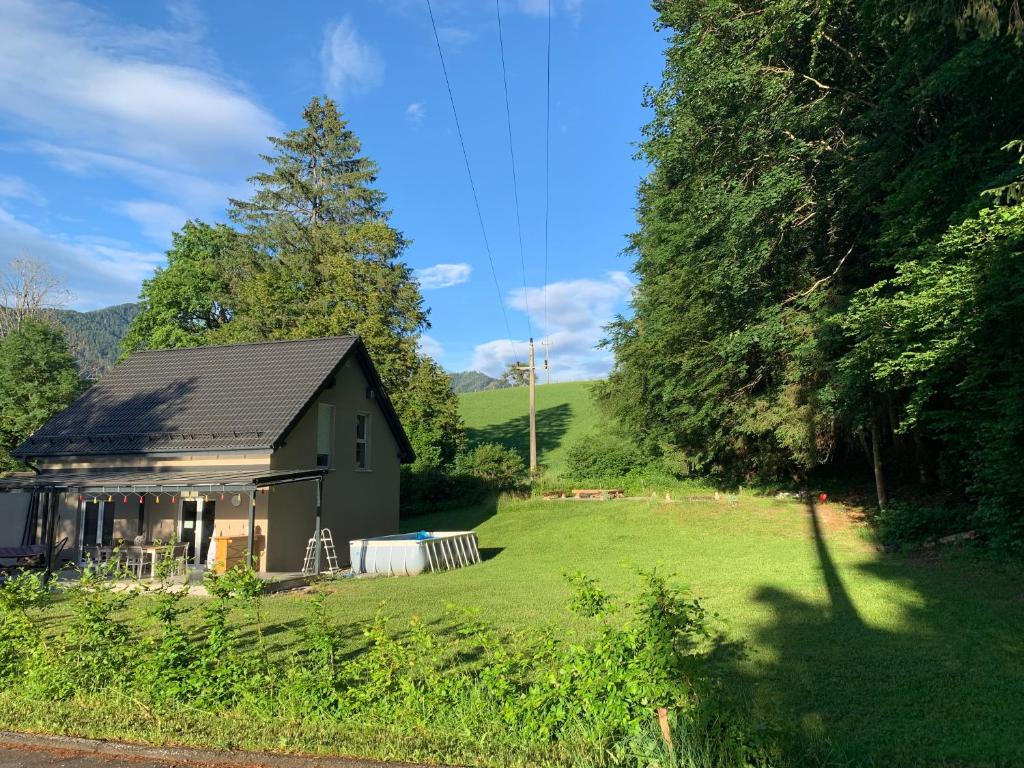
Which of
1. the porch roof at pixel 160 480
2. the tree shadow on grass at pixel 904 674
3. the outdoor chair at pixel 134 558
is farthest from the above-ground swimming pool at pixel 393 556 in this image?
the tree shadow on grass at pixel 904 674

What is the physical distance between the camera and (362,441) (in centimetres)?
2072

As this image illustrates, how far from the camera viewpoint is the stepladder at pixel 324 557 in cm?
1664

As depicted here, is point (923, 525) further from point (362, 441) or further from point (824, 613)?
point (362, 441)

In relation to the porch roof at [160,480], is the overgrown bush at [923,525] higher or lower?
lower

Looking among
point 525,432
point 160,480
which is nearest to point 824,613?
point 160,480

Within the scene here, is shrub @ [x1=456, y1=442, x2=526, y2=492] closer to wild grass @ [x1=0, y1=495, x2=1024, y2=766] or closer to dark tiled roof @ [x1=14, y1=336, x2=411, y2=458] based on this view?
wild grass @ [x1=0, y1=495, x2=1024, y2=766]

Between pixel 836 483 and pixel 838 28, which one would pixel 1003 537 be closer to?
pixel 838 28

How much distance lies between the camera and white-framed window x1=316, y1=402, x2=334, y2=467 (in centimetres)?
1872

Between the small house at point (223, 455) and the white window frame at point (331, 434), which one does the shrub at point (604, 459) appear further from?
the white window frame at point (331, 434)

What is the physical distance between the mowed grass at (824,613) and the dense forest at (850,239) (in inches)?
116

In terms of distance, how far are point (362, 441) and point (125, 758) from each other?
16.0 meters

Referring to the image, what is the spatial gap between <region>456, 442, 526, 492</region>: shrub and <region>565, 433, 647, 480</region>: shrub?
3.43 meters

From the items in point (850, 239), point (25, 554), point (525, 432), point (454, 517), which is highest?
point (850, 239)

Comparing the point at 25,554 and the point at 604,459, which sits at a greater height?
the point at 604,459
